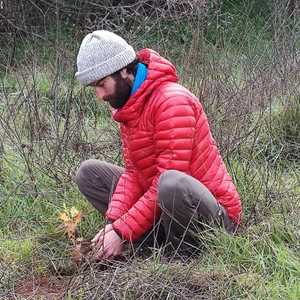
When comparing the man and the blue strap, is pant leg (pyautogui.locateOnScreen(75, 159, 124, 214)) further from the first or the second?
the blue strap

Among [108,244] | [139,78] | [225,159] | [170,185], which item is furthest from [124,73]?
[225,159]

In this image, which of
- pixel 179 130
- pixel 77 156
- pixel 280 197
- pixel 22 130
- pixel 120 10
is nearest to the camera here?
pixel 179 130

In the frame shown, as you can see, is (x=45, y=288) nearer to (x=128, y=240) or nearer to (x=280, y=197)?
(x=128, y=240)

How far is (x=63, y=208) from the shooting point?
145 inches

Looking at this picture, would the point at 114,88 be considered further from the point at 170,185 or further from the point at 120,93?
the point at 170,185

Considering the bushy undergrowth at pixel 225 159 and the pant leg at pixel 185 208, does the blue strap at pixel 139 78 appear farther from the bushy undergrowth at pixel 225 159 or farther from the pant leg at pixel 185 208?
the bushy undergrowth at pixel 225 159

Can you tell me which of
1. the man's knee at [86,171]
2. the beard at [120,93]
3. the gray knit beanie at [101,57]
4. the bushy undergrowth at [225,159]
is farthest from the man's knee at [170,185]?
the man's knee at [86,171]

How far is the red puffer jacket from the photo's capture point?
9.53ft

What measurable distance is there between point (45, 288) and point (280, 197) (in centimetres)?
127

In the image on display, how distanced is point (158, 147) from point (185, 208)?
11.0 inches

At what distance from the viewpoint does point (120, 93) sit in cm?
297

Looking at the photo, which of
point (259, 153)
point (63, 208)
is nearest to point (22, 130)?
point (63, 208)

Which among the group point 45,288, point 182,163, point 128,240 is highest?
point 182,163

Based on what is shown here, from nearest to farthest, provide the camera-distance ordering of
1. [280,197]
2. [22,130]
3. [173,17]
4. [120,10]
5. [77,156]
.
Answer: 1. [280,197]
2. [77,156]
3. [22,130]
4. [173,17]
5. [120,10]
